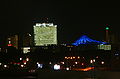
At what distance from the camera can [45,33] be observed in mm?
118375

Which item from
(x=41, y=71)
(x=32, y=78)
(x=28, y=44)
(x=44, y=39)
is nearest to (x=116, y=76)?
(x=41, y=71)

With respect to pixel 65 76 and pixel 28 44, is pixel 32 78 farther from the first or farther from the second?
pixel 28 44

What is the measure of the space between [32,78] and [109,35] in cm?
8467

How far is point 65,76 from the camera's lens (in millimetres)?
14188

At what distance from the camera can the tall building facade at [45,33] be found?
115 metres

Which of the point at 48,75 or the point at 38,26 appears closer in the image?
the point at 48,75

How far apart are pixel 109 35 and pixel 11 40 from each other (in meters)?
32.2

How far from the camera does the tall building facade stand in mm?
114894

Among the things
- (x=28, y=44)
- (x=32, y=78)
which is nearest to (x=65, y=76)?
(x=32, y=78)

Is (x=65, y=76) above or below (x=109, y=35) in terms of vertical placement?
below

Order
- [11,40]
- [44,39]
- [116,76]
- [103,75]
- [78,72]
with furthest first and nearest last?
[44,39] → [11,40] → [78,72] → [103,75] → [116,76]

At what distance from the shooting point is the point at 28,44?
10619cm

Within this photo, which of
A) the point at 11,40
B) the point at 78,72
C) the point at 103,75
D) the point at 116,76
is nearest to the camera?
the point at 116,76

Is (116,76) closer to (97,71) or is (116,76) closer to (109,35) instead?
(97,71)
